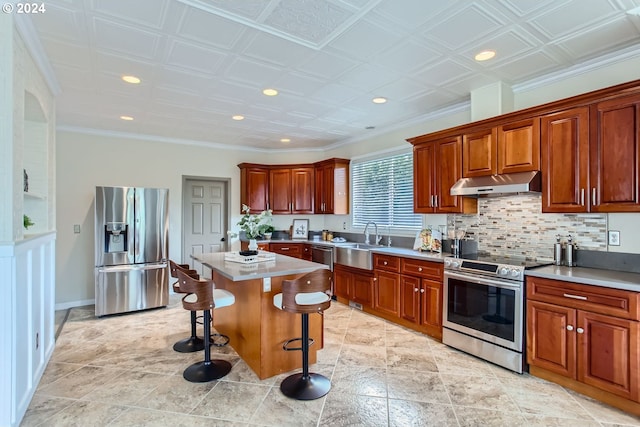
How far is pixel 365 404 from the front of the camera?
2410 mm

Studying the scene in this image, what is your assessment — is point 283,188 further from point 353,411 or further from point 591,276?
point 591,276

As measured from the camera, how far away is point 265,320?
2.78 m

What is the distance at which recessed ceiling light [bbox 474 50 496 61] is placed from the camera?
9.05 feet

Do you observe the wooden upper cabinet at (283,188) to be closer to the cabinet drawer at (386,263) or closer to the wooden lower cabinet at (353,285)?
the wooden lower cabinet at (353,285)

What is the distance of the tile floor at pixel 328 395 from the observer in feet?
7.34

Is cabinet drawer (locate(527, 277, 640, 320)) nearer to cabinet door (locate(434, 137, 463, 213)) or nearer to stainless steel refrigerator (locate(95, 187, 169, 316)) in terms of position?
cabinet door (locate(434, 137, 463, 213))

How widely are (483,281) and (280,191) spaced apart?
13.4ft

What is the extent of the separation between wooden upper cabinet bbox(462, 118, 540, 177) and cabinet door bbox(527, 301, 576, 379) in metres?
1.27

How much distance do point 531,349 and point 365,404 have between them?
60.8 inches

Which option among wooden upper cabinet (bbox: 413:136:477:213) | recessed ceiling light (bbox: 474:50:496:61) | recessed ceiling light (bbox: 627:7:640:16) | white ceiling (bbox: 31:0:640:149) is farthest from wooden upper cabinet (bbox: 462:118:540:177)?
recessed ceiling light (bbox: 627:7:640:16)

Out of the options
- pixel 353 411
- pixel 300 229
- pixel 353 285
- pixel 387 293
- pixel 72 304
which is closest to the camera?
pixel 353 411

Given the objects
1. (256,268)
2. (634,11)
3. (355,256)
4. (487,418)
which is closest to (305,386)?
(256,268)

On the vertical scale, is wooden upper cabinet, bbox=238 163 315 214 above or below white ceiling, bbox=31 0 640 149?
below

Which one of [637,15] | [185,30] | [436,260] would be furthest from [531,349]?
[185,30]
